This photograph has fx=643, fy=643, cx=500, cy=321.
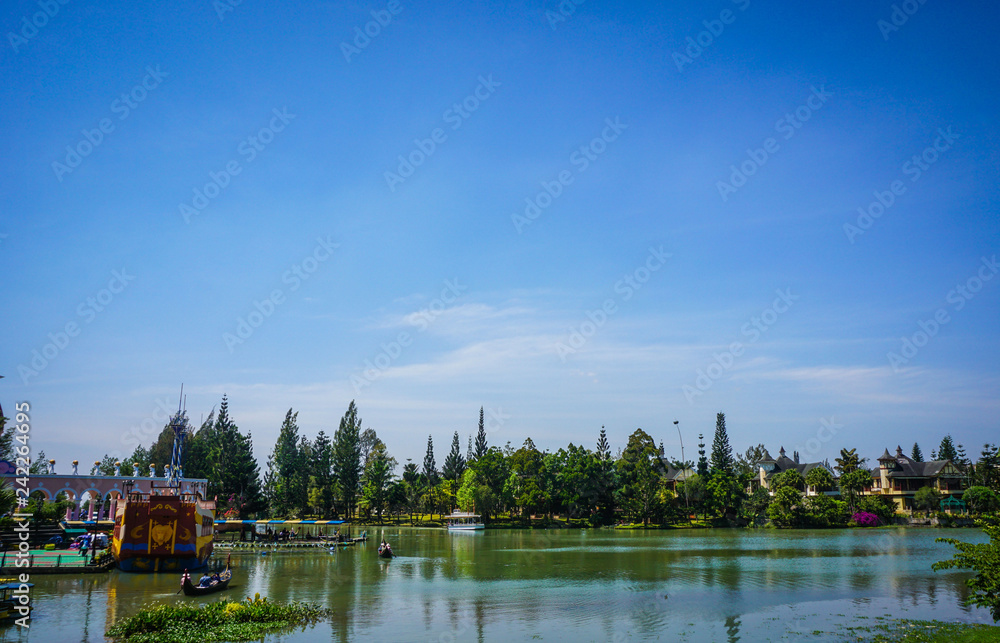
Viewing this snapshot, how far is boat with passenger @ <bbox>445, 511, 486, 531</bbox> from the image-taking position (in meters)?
87.4

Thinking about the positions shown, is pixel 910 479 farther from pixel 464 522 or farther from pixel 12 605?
pixel 12 605

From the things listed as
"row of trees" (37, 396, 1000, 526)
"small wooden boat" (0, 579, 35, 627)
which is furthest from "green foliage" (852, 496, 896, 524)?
"small wooden boat" (0, 579, 35, 627)

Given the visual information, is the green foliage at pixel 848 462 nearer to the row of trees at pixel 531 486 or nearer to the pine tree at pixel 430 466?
the row of trees at pixel 531 486

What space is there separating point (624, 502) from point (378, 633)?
68.6m

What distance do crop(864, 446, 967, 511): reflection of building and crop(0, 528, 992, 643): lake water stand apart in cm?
4618

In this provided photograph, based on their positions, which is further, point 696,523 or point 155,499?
point 696,523

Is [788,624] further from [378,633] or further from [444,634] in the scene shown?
[378,633]

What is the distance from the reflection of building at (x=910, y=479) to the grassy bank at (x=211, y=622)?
95762 millimetres

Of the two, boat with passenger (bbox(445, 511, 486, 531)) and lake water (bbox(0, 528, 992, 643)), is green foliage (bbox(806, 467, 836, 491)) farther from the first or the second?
boat with passenger (bbox(445, 511, 486, 531))

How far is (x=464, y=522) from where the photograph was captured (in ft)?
308

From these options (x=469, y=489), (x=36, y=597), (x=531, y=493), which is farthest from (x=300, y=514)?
(x=36, y=597)

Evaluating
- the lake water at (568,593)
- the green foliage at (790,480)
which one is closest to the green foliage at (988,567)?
the lake water at (568,593)

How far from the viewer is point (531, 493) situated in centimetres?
9019

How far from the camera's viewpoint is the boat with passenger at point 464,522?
8744cm
